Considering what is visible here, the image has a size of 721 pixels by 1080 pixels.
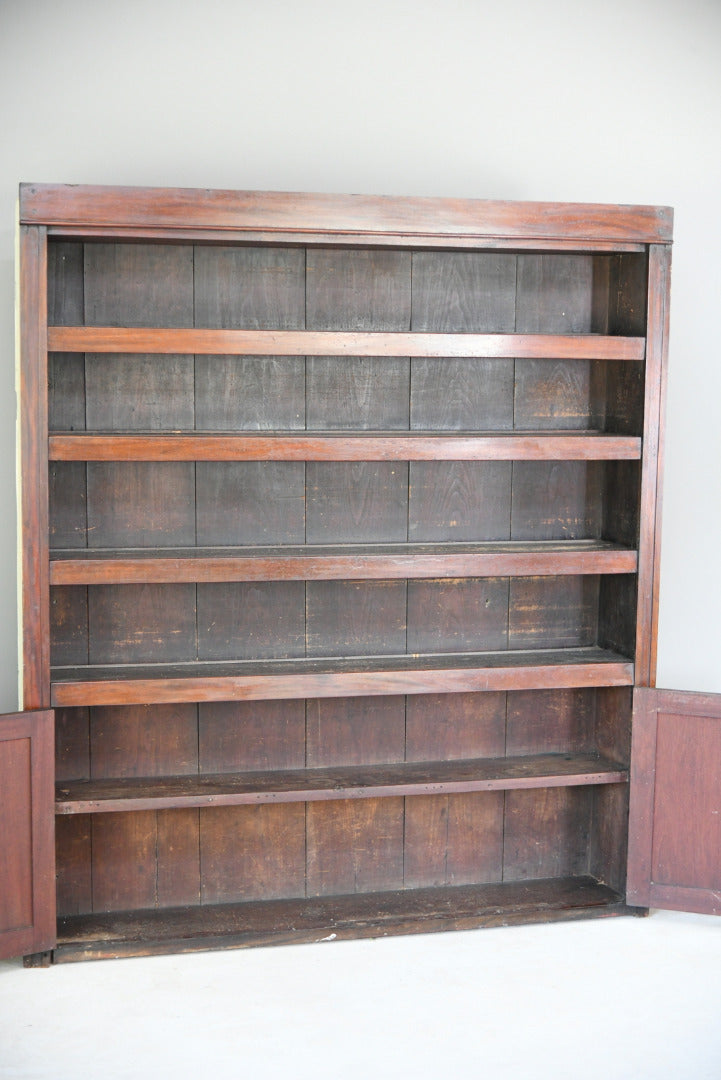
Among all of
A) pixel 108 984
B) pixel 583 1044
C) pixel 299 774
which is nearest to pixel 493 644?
pixel 299 774

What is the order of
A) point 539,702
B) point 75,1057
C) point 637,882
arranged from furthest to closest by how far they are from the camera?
point 539,702 < point 637,882 < point 75,1057

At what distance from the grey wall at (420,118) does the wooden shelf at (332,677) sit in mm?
490

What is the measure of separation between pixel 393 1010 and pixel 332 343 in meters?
1.91

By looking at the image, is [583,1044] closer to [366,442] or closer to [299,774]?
[299,774]

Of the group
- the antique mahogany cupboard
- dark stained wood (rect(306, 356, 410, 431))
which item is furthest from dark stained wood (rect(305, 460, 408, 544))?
dark stained wood (rect(306, 356, 410, 431))

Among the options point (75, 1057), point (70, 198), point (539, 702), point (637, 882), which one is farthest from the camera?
point (539, 702)

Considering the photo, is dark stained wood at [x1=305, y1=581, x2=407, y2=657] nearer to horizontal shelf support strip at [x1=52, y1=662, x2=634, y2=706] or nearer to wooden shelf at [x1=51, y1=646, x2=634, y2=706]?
wooden shelf at [x1=51, y1=646, x2=634, y2=706]

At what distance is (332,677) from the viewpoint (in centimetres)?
365

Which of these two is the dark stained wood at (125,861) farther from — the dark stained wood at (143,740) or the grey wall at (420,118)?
the grey wall at (420,118)

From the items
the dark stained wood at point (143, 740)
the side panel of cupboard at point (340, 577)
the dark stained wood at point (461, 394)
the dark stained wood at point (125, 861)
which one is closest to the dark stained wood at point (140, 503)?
the side panel of cupboard at point (340, 577)

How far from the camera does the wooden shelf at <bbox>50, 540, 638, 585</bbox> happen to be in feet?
11.5

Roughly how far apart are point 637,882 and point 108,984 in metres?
1.68

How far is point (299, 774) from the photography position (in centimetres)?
384

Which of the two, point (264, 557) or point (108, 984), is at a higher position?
point (264, 557)
